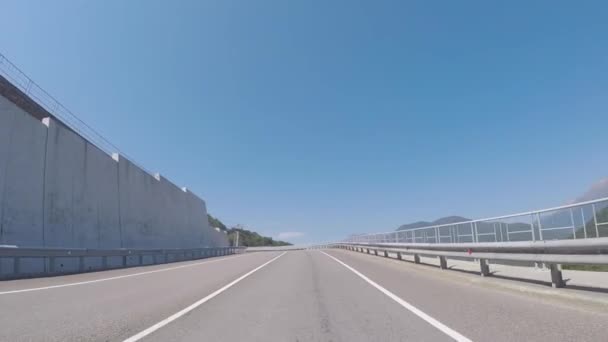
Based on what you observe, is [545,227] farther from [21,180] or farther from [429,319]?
[21,180]

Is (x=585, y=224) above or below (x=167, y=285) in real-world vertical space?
above

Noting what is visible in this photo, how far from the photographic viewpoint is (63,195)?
21.4 meters

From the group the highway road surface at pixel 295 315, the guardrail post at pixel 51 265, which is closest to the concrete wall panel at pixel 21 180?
the guardrail post at pixel 51 265

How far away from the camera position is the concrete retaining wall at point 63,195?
1720 cm

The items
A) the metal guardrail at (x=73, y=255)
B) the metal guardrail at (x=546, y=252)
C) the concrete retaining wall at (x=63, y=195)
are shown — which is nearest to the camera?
the metal guardrail at (x=546, y=252)

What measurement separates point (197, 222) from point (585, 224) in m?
50.5

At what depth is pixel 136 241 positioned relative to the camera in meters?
30.6

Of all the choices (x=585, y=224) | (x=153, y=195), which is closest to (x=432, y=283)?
(x=585, y=224)

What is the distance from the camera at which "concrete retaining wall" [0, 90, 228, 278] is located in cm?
1720

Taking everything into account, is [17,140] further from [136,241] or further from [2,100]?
[136,241]

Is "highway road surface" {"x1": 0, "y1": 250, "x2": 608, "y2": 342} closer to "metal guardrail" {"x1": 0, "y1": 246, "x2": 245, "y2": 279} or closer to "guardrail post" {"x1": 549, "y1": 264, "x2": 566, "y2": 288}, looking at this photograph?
"guardrail post" {"x1": 549, "y1": 264, "x2": 566, "y2": 288}

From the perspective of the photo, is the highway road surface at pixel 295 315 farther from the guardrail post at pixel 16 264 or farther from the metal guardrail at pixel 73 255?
the guardrail post at pixel 16 264

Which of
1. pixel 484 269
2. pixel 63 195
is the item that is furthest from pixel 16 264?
pixel 484 269

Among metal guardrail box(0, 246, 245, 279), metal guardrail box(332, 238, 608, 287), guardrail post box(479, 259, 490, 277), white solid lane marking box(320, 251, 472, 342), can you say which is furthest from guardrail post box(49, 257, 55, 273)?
guardrail post box(479, 259, 490, 277)
